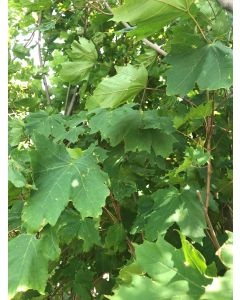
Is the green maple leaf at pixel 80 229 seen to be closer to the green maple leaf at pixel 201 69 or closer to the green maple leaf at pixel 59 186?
the green maple leaf at pixel 59 186

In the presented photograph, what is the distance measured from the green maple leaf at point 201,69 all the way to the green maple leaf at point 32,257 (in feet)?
1.86

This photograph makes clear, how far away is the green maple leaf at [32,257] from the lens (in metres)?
1.15

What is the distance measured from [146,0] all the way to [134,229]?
30.3 inches

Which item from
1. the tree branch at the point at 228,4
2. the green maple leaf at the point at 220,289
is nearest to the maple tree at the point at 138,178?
the green maple leaf at the point at 220,289

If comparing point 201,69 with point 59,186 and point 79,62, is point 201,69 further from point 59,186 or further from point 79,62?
point 79,62

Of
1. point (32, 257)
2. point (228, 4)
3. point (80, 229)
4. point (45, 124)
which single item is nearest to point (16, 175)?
point (32, 257)

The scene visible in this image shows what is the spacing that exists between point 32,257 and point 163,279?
1.59 feet

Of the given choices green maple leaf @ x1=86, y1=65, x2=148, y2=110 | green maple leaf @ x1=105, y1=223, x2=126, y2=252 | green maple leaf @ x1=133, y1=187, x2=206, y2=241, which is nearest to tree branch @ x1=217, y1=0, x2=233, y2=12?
green maple leaf @ x1=86, y1=65, x2=148, y2=110

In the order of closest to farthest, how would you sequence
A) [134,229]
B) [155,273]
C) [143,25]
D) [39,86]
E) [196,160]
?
[155,273], [143,25], [196,160], [134,229], [39,86]

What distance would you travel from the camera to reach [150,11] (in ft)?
3.65

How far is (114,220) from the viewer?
161 cm
